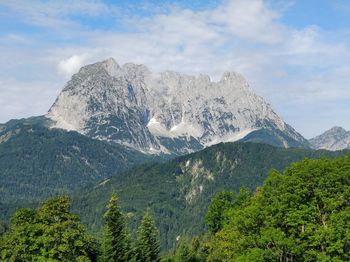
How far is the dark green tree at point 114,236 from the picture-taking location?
91.9 metres

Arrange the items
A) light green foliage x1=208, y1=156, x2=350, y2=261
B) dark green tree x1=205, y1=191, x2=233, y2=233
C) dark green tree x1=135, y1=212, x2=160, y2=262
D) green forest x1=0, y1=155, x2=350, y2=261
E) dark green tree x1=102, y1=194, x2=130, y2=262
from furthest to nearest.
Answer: dark green tree x1=205, y1=191, x2=233, y2=233, dark green tree x1=135, y1=212, x2=160, y2=262, dark green tree x1=102, y1=194, x2=130, y2=262, green forest x1=0, y1=155, x2=350, y2=261, light green foliage x1=208, y1=156, x2=350, y2=261

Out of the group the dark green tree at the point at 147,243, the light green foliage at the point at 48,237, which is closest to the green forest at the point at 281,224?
the light green foliage at the point at 48,237

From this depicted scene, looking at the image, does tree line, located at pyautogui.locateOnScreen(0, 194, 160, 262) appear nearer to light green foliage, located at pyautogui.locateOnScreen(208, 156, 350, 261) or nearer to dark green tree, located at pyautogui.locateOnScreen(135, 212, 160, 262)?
light green foliage, located at pyautogui.locateOnScreen(208, 156, 350, 261)

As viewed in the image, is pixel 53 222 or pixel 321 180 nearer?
pixel 321 180

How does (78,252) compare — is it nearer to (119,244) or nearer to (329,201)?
(119,244)

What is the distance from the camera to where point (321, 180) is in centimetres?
5516

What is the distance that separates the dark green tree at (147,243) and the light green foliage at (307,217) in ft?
157

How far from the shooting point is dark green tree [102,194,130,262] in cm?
9188

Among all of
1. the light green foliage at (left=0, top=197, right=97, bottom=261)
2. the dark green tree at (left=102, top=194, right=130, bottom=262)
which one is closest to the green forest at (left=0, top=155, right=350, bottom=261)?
the light green foliage at (left=0, top=197, right=97, bottom=261)

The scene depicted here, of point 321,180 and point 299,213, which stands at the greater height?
point 321,180

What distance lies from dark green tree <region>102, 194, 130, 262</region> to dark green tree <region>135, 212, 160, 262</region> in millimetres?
10519

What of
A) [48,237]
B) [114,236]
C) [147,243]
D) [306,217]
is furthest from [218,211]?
[306,217]

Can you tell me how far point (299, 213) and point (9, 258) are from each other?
135 feet

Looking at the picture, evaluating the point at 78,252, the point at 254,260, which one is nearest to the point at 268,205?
the point at 254,260
